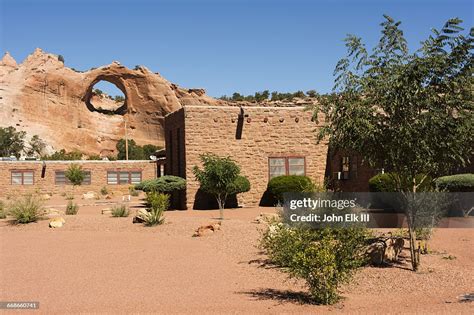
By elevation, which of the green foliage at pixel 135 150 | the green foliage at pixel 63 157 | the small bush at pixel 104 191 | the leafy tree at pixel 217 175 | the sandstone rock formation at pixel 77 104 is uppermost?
the sandstone rock formation at pixel 77 104

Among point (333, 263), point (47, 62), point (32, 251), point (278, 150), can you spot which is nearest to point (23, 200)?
point (32, 251)

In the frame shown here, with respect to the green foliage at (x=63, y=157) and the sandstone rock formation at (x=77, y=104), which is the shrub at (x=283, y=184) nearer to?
the green foliage at (x=63, y=157)

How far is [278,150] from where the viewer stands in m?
22.3

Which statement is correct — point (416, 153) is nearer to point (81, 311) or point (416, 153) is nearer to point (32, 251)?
point (81, 311)

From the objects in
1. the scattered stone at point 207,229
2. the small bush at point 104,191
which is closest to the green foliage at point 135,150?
the small bush at point 104,191

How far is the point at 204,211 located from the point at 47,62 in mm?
56023

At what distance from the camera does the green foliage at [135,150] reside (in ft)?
205

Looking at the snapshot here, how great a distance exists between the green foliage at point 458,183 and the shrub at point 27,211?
1365cm

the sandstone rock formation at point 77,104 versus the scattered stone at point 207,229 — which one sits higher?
the sandstone rock formation at point 77,104

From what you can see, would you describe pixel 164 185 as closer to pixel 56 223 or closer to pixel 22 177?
pixel 56 223

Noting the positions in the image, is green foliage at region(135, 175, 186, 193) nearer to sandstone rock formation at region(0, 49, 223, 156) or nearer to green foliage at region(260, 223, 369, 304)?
green foliage at region(260, 223, 369, 304)

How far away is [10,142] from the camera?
5753 cm

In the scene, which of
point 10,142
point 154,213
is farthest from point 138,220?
point 10,142

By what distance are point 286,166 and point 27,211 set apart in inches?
440
